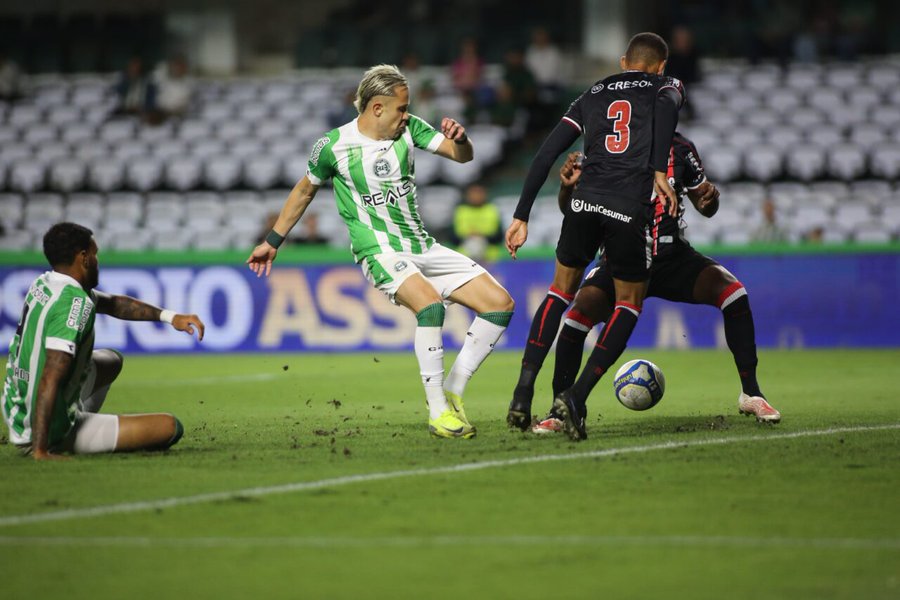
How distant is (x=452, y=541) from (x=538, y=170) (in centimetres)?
311

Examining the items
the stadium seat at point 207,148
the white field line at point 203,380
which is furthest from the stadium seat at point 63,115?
the white field line at point 203,380

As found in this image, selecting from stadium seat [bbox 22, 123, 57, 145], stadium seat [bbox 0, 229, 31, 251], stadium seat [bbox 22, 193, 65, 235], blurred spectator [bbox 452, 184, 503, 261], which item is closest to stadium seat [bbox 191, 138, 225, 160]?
stadium seat [bbox 22, 193, 65, 235]

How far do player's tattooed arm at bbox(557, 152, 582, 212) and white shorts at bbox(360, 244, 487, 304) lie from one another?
0.66 metres

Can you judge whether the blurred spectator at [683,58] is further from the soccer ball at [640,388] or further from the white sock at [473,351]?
the white sock at [473,351]

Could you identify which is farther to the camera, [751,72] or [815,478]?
[751,72]

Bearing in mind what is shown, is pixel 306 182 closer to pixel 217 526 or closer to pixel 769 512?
pixel 217 526

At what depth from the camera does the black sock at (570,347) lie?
823 centimetres

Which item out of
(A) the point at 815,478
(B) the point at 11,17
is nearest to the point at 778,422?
(A) the point at 815,478

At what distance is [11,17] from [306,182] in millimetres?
21388

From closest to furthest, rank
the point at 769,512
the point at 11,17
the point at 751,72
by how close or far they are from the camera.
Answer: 1. the point at 769,512
2. the point at 751,72
3. the point at 11,17

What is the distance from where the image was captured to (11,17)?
27328 mm

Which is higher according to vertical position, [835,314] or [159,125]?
[159,125]

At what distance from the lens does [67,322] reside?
21.9 feet

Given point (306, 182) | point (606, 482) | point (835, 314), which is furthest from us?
point (835, 314)
